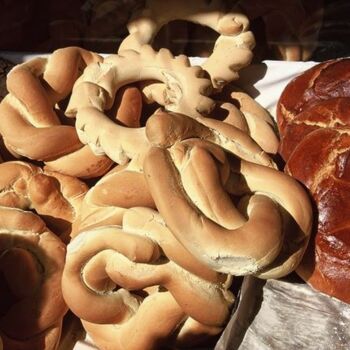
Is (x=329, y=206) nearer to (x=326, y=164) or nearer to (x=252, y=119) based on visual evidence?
(x=326, y=164)

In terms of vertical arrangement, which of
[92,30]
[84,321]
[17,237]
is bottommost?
[84,321]

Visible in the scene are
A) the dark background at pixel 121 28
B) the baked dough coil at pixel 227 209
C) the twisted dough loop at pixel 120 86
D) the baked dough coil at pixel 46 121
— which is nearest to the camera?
the baked dough coil at pixel 227 209

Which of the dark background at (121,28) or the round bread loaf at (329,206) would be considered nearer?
the round bread loaf at (329,206)

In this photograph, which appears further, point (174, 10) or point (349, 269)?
point (174, 10)

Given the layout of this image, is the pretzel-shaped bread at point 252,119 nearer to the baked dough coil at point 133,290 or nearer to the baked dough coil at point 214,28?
the baked dough coil at point 214,28

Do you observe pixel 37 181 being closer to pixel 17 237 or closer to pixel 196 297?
pixel 17 237

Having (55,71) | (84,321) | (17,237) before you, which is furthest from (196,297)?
A: (55,71)

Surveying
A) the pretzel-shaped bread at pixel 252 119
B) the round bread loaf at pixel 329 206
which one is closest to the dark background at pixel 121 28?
the pretzel-shaped bread at pixel 252 119

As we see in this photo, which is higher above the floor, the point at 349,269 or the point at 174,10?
the point at 174,10

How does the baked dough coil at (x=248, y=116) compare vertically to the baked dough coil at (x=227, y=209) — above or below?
below
